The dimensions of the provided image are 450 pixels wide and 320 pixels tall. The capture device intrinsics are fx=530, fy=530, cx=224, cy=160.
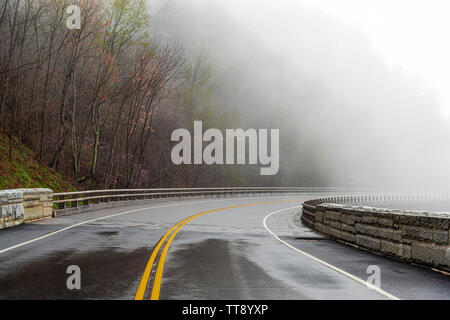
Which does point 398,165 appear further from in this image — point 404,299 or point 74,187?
point 404,299

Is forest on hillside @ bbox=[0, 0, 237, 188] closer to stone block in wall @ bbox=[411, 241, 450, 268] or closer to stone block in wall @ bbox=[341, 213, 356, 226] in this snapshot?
stone block in wall @ bbox=[341, 213, 356, 226]

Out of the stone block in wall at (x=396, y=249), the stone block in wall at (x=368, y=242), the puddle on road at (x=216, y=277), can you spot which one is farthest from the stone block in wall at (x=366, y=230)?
the puddle on road at (x=216, y=277)

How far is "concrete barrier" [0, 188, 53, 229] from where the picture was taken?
18.3 metres

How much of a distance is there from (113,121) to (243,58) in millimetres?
52468

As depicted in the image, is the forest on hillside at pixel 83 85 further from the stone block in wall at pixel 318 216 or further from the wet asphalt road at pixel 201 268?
the stone block in wall at pixel 318 216

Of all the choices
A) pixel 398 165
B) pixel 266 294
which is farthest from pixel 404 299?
pixel 398 165

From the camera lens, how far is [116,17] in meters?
40.2

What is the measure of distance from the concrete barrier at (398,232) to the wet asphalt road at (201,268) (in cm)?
34

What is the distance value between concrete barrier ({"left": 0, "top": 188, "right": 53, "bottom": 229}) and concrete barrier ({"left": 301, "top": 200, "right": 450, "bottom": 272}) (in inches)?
445

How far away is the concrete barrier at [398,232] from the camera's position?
1106 centimetres

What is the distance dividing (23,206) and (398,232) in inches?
549

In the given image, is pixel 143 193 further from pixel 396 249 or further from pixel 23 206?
pixel 396 249

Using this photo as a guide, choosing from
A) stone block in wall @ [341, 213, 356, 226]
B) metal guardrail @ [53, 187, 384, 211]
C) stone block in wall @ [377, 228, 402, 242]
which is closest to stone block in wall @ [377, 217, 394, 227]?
stone block in wall @ [377, 228, 402, 242]

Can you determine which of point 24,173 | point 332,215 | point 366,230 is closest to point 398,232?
point 366,230
